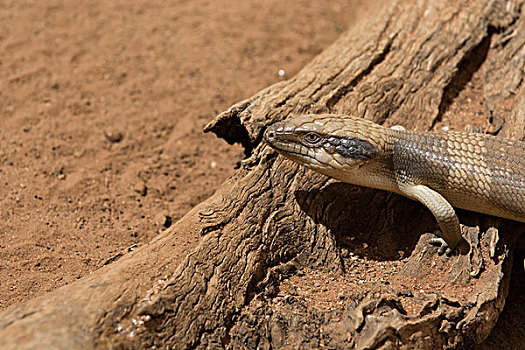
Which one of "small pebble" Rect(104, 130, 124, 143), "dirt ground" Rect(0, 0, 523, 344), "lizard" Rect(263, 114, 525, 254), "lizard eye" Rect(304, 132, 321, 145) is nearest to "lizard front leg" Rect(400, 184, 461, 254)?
"lizard" Rect(263, 114, 525, 254)

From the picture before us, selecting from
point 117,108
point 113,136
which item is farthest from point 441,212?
point 117,108

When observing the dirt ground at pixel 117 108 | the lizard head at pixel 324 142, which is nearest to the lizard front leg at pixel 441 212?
the lizard head at pixel 324 142

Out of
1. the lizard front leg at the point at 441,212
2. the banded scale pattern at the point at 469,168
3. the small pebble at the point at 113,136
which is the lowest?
the small pebble at the point at 113,136

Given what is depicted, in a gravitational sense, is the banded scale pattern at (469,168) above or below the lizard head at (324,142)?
below

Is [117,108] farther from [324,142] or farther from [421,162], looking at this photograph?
[421,162]

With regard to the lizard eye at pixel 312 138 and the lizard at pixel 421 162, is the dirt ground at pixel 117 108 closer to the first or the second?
the lizard at pixel 421 162

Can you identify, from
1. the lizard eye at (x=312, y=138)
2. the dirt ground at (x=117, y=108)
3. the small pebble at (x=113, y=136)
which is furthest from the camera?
the small pebble at (x=113, y=136)

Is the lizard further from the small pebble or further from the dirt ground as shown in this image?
the small pebble

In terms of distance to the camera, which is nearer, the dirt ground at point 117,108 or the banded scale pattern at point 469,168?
the banded scale pattern at point 469,168

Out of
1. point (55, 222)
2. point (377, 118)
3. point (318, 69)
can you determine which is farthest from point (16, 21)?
point (377, 118)

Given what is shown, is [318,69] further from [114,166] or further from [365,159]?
[114,166]
